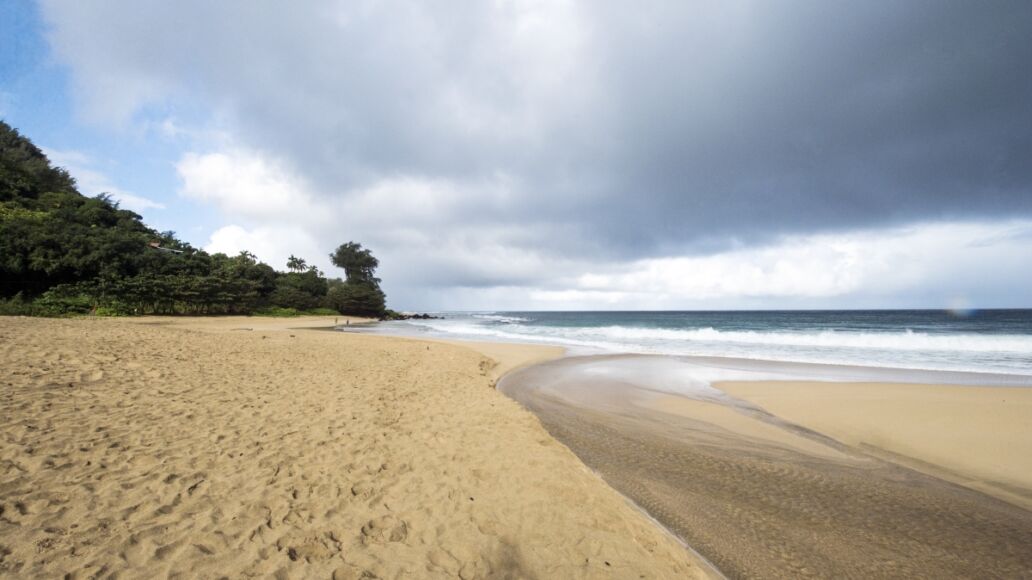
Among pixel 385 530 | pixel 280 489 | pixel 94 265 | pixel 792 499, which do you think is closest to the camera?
pixel 385 530

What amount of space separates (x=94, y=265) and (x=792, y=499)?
1979 inches

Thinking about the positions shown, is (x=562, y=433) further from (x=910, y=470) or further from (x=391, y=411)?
(x=910, y=470)

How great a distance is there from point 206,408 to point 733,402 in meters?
13.1

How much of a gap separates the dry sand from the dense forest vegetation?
30.3 meters

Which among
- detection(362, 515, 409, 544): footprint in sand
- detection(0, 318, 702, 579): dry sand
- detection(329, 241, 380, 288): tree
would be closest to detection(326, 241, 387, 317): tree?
detection(329, 241, 380, 288): tree

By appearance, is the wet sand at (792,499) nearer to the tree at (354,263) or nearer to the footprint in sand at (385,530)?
the footprint in sand at (385,530)

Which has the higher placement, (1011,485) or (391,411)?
(391,411)

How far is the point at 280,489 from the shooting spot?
421 cm

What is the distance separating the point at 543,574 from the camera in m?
3.30

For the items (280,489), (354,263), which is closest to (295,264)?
(354,263)

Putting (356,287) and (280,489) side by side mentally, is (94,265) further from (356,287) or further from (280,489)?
(280,489)

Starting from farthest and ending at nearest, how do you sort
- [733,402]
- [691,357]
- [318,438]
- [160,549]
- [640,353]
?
[640,353] → [691,357] → [733,402] → [318,438] → [160,549]

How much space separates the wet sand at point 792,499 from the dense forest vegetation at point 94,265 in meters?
37.3

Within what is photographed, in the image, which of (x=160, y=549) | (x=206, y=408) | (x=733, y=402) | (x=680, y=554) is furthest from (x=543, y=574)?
(x=733, y=402)
